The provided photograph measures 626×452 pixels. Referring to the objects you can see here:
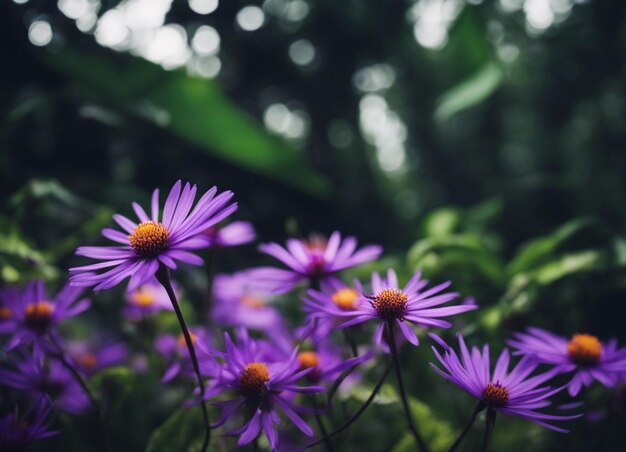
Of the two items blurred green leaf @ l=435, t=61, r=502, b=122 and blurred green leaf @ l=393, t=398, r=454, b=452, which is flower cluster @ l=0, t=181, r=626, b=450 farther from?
blurred green leaf @ l=435, t=61, r=502, b=122

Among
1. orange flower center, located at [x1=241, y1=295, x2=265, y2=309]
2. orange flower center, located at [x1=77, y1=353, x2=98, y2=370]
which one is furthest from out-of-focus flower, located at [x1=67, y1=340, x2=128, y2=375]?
orange flower center, located at [x1=241, y1=295, x2=265, y2=309]

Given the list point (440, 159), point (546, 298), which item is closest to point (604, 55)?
point (440, 159)

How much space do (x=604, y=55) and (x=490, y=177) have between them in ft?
1.83

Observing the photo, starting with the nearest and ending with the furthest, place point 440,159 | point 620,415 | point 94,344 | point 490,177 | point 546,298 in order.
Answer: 1. point 620,415
2. point 546,298
3. point 94,344
4. point 490,177
5. point 440,159

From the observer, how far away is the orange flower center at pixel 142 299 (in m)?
0.68

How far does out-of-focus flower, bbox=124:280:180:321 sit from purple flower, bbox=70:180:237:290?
27 cm

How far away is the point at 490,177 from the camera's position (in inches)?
66.9

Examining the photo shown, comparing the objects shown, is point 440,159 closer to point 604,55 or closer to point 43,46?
point 604,55

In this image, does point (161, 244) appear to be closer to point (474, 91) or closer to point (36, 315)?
point (36, 315)

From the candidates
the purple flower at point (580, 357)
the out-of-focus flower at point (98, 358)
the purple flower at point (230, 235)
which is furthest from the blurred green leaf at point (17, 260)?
the purple flower at point (580, 357)

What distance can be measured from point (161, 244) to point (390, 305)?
22 cm

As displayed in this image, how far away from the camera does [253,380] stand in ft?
1.34

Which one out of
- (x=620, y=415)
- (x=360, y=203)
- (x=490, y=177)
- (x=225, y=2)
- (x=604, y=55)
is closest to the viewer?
(x=620, y=415)

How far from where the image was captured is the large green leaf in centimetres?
94
